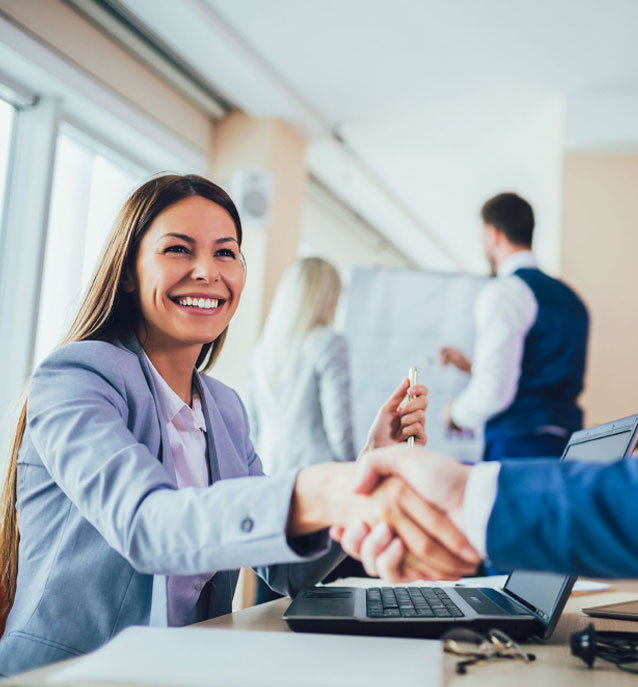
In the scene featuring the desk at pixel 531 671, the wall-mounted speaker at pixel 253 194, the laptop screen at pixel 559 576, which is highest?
the wall-mounted speaker at pixel 253 194

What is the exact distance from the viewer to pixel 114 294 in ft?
3.59

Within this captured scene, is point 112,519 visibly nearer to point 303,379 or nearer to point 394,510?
point 394,510

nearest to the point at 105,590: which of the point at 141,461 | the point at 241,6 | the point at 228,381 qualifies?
the point at 141,461

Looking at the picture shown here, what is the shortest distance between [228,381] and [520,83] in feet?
6.98

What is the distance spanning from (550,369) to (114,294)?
1734 millimetres

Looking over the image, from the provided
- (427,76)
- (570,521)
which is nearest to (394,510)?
(570,521)

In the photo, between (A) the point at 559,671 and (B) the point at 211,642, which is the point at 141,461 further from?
(A) the point at 559,671

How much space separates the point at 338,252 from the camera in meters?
6.07

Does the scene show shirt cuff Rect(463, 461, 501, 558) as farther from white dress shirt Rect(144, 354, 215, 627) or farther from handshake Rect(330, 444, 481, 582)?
white dress shirt Rect(144, 354, 215, 627)

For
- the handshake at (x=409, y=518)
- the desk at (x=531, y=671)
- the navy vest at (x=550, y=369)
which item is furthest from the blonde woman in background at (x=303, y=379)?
the handshake at (x=409, y=518)

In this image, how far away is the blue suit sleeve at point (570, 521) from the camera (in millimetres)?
601

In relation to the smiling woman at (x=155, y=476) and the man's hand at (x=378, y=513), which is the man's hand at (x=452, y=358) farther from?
the man's hand at (x=378, y=513)

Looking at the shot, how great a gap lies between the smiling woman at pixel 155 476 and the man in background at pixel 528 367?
1316mm

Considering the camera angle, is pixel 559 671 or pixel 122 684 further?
pixel 559 671
